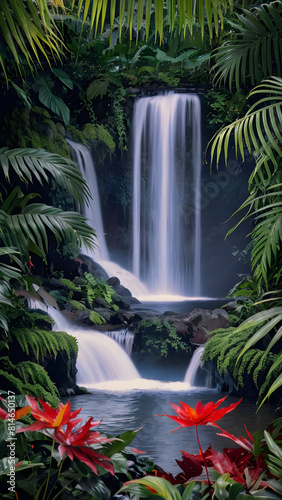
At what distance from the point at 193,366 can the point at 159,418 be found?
1571 millimetres

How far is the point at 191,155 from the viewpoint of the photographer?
10.8 m

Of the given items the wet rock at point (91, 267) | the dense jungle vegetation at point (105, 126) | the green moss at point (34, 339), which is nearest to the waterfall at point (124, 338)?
the dense jungle vegetation at point (105, 126)

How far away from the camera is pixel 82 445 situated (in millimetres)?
1720

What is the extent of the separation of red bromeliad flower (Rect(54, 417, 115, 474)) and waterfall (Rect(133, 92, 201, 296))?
29.0 ft

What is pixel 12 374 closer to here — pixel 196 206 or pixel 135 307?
pixel 135 307

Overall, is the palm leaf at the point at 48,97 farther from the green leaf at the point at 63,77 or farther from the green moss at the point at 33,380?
the green moss at the point at 33,380

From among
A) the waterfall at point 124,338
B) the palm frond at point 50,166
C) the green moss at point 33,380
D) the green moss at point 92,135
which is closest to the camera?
the green moss at point 33,380

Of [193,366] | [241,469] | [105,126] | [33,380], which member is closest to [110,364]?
[193,366]

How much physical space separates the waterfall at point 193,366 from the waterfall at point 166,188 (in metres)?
3.89

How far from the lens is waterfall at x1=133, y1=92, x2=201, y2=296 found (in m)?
10.5

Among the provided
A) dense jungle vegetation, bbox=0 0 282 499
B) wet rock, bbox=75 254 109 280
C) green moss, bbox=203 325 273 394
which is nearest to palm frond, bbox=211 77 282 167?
dense jungle vegetation, bbox=0 0 282 499

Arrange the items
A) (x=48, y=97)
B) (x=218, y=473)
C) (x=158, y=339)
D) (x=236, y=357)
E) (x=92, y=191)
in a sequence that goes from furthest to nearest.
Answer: (x=92, y=191) < (x=48, y=97) < (x=158, y=339) < (x=236, y=357) < (x=218, y=473)

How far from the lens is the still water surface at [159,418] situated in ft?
14.0

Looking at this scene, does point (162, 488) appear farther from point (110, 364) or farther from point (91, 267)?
point (91, 267)
